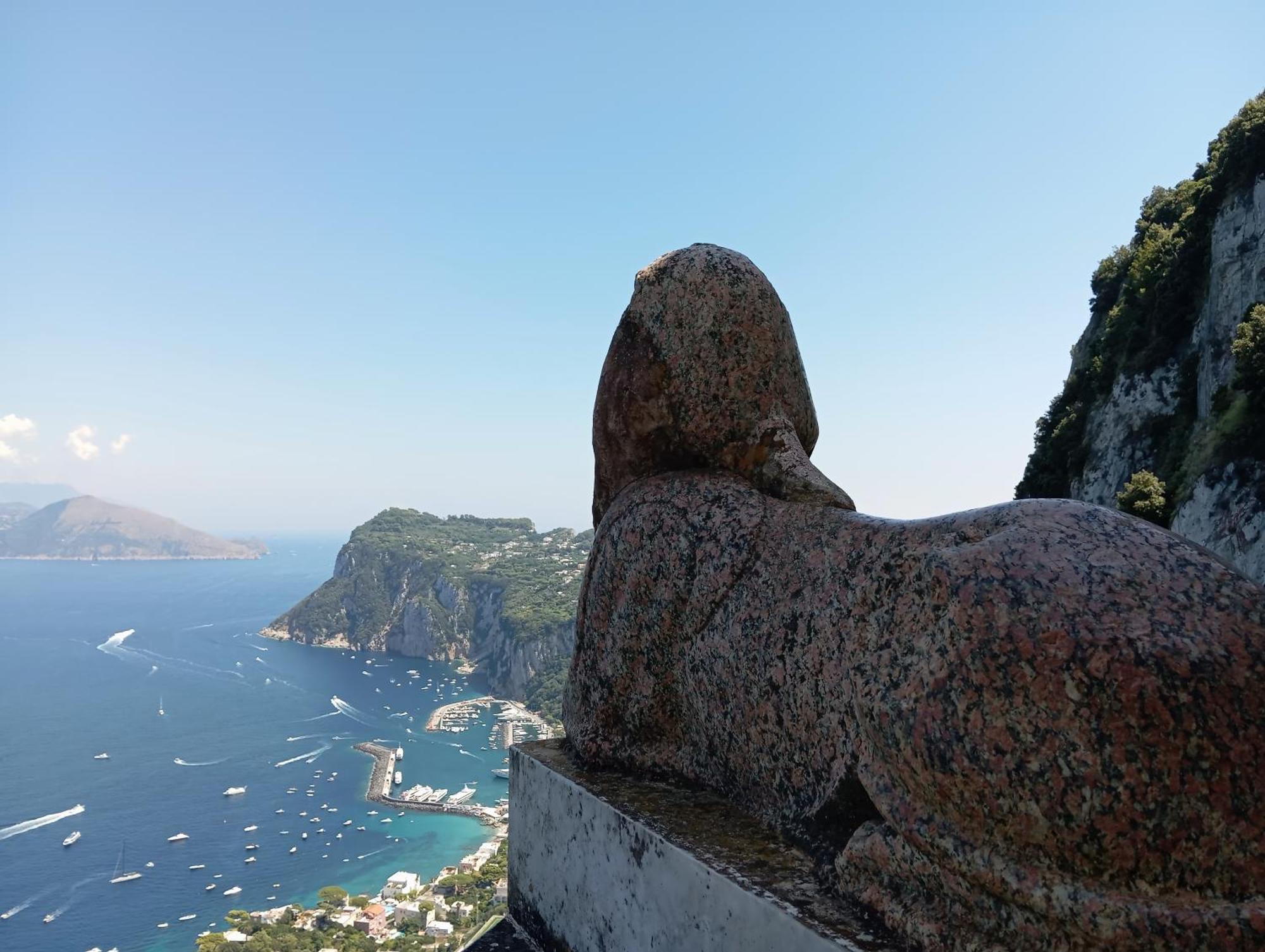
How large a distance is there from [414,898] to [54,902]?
2331 centimetres

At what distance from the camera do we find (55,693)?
9956cm

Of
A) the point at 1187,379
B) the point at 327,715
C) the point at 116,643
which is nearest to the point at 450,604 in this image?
the point at 327,715

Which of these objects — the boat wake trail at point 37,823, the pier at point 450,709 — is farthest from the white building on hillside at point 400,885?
the pier at point 450,709

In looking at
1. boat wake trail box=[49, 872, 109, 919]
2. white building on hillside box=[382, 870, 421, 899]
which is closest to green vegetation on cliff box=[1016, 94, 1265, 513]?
Answer: white building on hillside box=[382, 870, 421, 899]

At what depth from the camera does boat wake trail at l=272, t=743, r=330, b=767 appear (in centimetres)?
7631

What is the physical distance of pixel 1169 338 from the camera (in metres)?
25.5

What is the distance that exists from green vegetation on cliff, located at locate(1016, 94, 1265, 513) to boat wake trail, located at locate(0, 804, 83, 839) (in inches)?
2846

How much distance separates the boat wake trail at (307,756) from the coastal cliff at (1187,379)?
233 feet

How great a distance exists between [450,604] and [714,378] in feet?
430

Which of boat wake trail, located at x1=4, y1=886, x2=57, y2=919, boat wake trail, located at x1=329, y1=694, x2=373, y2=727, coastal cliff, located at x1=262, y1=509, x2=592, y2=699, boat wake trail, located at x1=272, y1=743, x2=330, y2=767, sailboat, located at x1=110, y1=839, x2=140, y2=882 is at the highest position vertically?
coastal cliff, located at x1=262, y1=509, x2=592, y2=699

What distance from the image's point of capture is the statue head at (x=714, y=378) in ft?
13.6

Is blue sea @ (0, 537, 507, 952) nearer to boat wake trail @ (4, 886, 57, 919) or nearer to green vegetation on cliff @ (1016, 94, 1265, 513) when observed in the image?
boat wake trail @ (4, 886, 57, 919)

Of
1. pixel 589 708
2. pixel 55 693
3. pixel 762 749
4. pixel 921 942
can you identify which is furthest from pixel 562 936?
pixel 55 693

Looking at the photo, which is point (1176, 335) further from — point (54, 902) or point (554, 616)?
point (554, 616)
